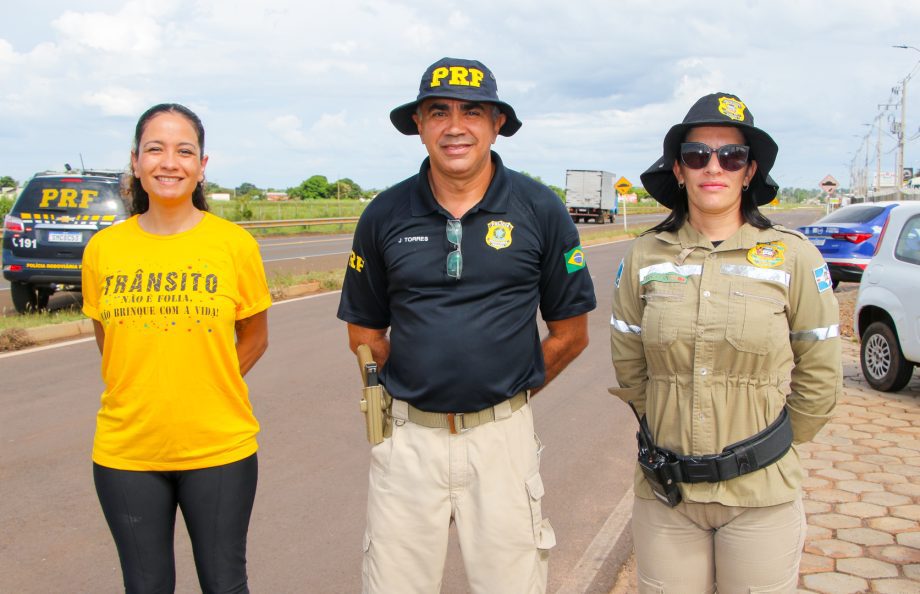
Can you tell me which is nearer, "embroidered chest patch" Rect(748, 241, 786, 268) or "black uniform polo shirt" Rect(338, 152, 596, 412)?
"embroidered chest patch" Rect(748, 241, 786, 268)

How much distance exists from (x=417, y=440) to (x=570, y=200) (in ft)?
172

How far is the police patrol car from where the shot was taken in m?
11.1

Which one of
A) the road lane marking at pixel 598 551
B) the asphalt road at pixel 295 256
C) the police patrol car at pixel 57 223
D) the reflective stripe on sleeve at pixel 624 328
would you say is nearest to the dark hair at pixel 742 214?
the reflective stripe on sleeve at pixel 624 328

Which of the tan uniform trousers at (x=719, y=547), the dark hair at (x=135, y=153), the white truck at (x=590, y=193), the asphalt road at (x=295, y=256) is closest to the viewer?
the tan uniform trousers at (x=719, y=547)

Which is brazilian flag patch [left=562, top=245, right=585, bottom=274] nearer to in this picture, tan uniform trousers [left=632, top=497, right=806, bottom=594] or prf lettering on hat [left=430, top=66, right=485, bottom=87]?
prf lettering on hat [left=430, top=66, right=485, bottom=87]

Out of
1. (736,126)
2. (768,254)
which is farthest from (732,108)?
(768,254)

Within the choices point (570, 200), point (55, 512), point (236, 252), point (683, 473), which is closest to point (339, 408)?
point (55, 512)

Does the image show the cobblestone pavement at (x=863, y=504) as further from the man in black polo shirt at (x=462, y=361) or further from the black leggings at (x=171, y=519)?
the black leggings at (x=171, y=519)

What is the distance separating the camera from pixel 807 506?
458 centimetres

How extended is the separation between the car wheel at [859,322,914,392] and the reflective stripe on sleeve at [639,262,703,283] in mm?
5687

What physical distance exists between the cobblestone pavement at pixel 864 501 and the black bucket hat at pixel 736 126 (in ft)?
6.47

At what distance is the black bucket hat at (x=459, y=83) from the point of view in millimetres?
2680

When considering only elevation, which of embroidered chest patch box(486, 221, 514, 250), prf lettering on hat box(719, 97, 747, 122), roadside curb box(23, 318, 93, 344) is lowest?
roadside curb box(23, 318, 93, 344)

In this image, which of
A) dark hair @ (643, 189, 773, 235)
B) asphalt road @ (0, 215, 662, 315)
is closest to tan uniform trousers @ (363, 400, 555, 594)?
dark hair @ (643, 189, 773, 235)
